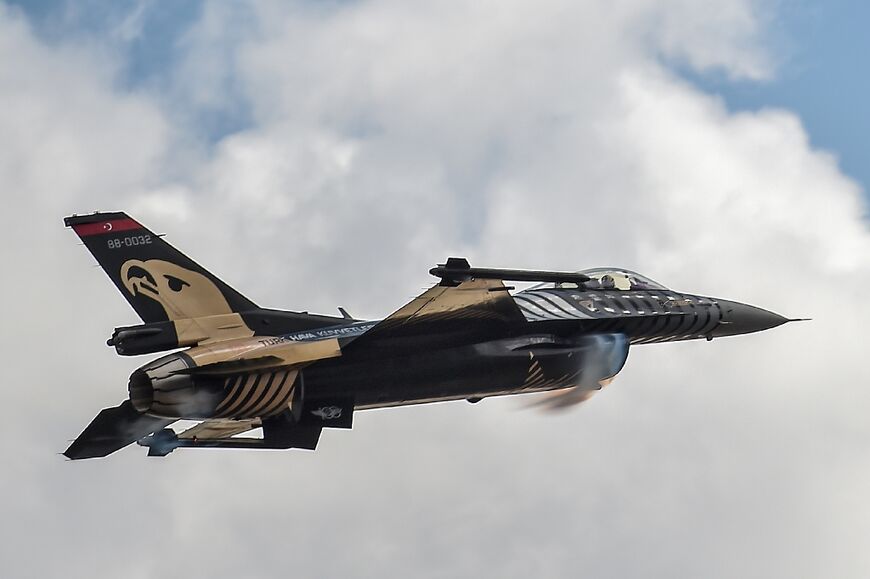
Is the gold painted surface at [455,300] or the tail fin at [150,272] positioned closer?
the tail fin at [150,272]

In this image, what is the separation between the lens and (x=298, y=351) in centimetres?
2709

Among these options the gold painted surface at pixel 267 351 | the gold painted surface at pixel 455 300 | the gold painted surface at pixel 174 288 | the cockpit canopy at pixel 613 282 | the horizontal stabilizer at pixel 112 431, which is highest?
the cockpit canopy at pixel 613 282

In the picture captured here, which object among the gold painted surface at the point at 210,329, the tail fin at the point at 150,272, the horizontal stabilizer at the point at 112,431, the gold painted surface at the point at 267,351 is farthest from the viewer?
the horizontal stabilizer at the point at 112,431

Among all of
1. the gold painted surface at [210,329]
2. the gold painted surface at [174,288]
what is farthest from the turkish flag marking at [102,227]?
the gold painted surface at [210,329]

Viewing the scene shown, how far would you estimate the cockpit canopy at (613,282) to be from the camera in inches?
1228

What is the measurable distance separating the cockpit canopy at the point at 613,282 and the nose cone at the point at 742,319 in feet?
Result: 4.76

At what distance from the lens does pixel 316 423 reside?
27.8 m

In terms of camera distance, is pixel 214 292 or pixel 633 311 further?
pixel 633 311

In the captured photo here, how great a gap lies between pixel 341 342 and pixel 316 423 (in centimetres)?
153

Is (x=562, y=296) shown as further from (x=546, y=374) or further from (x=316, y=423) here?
(x=316, y=423)

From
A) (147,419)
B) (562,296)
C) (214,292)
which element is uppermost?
(562,296)

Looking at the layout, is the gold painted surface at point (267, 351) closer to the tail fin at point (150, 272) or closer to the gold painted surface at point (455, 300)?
the tail fin at point (150, 272)

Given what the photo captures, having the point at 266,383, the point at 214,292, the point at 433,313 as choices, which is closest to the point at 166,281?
the point at 214,292


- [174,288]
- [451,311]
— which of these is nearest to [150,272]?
[174,288]
